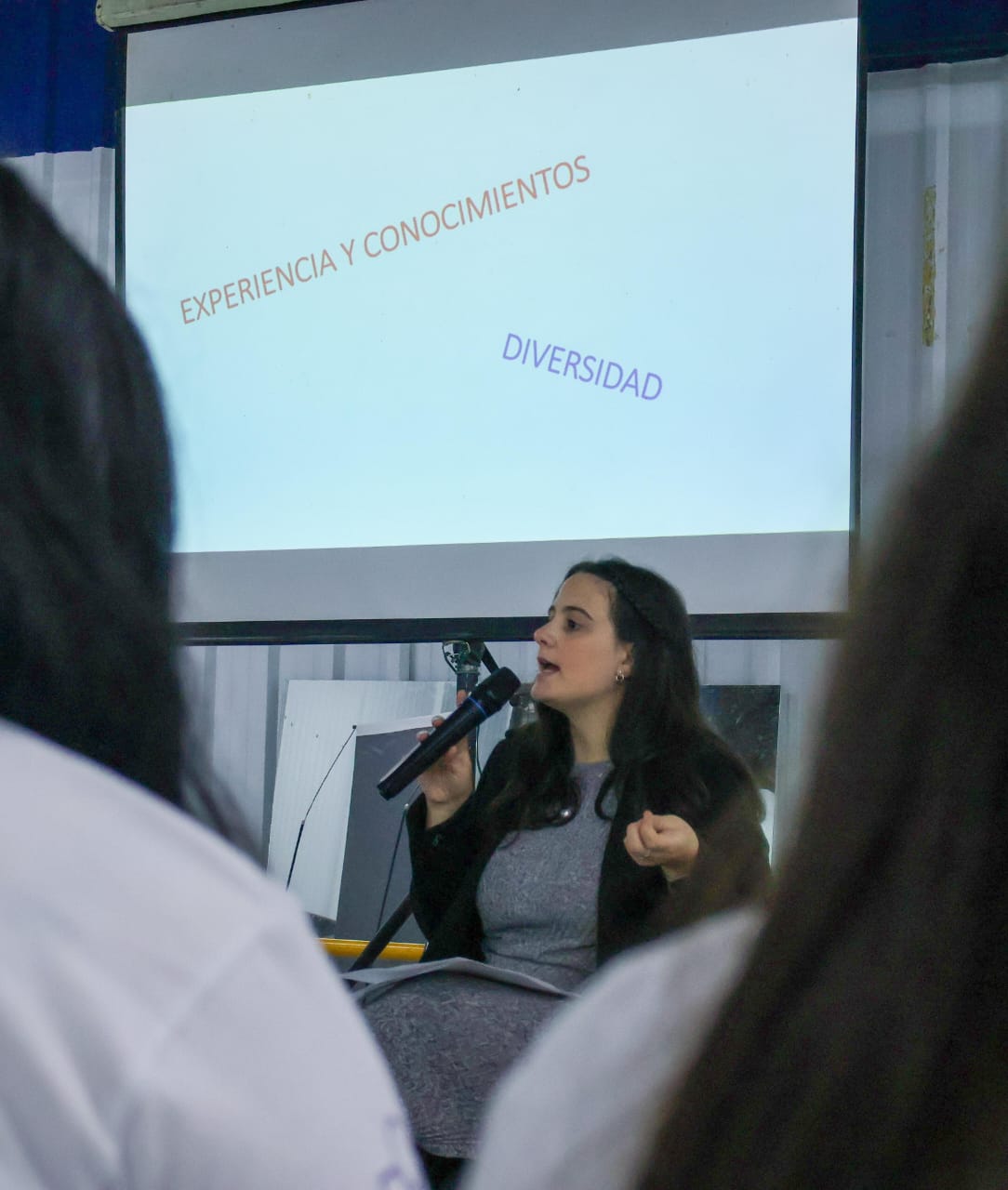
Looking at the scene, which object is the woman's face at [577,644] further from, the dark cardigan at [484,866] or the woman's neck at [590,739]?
the dark cardigan at [484,866]

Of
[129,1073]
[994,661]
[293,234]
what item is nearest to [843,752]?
[994,661]

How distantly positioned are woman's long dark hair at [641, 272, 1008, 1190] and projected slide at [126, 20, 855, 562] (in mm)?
1781

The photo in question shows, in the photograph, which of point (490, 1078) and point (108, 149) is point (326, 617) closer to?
point (490, 1078)

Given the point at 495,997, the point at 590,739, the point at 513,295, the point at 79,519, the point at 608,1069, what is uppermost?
the point at 513,295

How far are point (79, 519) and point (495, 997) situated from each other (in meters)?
1.31

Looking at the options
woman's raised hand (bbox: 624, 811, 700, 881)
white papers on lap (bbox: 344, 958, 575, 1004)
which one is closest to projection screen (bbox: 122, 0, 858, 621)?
woman's raised hand (bbox: 624, 811, 700, 881)

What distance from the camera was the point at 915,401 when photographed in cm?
239

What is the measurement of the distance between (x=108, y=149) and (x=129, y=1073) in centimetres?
295

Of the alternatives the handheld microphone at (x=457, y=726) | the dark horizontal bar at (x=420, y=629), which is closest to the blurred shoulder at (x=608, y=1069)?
the handheld microphone at (x=457, y=726)

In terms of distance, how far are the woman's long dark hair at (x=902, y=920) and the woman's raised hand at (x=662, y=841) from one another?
1.51 metres

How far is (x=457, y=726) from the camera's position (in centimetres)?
193

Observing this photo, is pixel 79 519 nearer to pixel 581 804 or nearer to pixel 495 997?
pixel 495 997

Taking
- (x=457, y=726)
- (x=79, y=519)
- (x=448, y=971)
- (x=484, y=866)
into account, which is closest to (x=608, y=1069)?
(x=79, y=519)

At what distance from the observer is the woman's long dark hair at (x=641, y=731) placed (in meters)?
2.05
